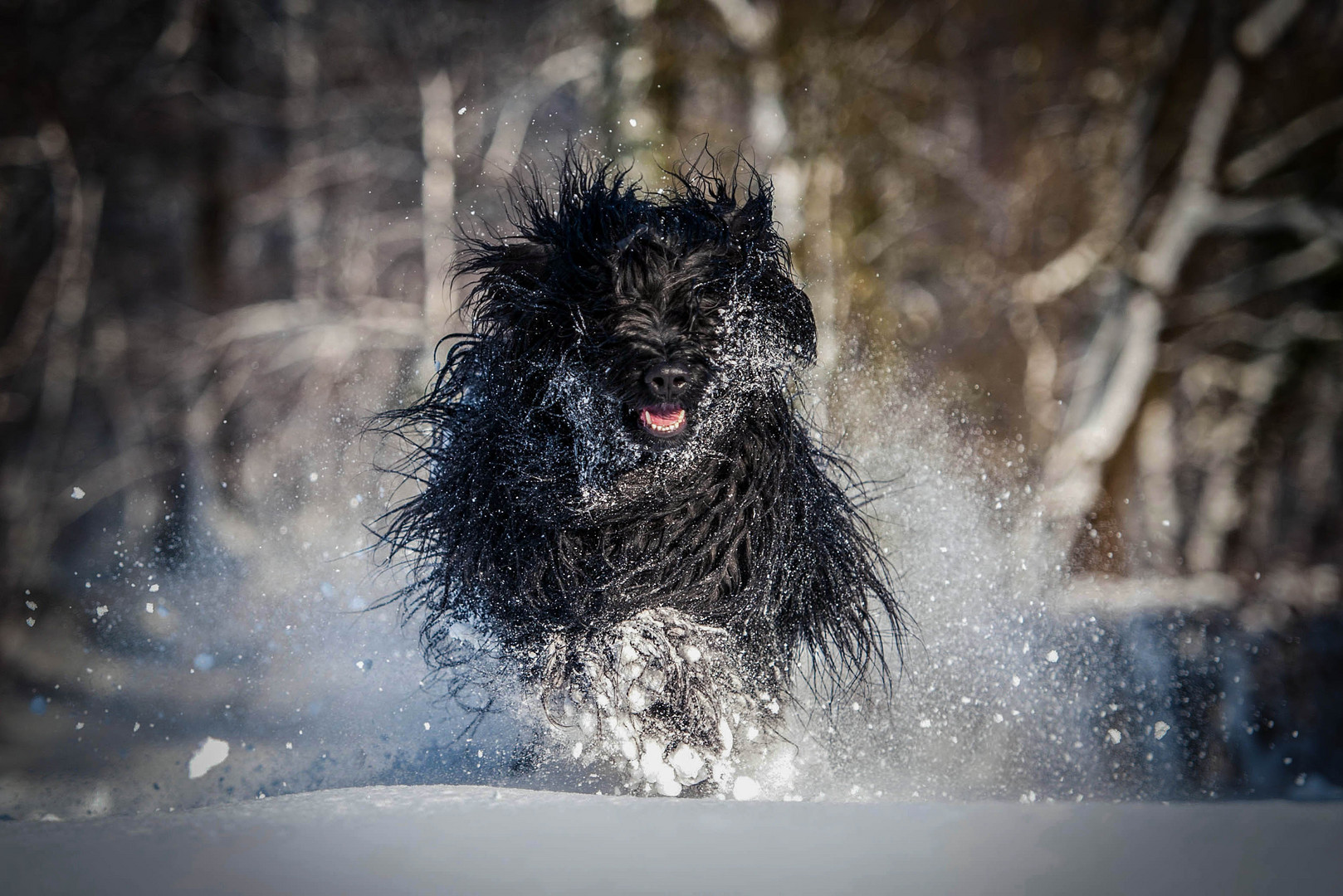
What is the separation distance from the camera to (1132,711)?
2.29m

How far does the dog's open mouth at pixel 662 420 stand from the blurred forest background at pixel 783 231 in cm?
119

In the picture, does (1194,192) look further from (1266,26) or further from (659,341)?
(659,341)

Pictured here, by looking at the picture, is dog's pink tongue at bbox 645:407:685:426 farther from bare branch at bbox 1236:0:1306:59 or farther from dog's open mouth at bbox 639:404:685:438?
bare branch at bbox 1236:0:1306:59

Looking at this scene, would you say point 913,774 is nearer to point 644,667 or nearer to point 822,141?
point 644,667

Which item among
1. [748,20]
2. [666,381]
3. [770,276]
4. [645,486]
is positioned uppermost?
[748,20]

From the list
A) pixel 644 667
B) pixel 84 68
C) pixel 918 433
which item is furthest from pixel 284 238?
pixel 918 433

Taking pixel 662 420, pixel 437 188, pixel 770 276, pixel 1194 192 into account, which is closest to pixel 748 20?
pixel 437 188

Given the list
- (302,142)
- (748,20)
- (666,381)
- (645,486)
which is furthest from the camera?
(302,142)

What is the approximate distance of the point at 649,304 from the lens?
1.48m

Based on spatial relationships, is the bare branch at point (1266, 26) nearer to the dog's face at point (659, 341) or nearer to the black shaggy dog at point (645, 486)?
the black shaggy dog at point (645, 486)

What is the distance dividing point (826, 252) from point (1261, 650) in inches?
71.9

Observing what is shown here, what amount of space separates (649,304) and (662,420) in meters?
0.22

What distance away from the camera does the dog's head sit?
4.77ft

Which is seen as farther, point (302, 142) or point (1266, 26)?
point (302, 142)
